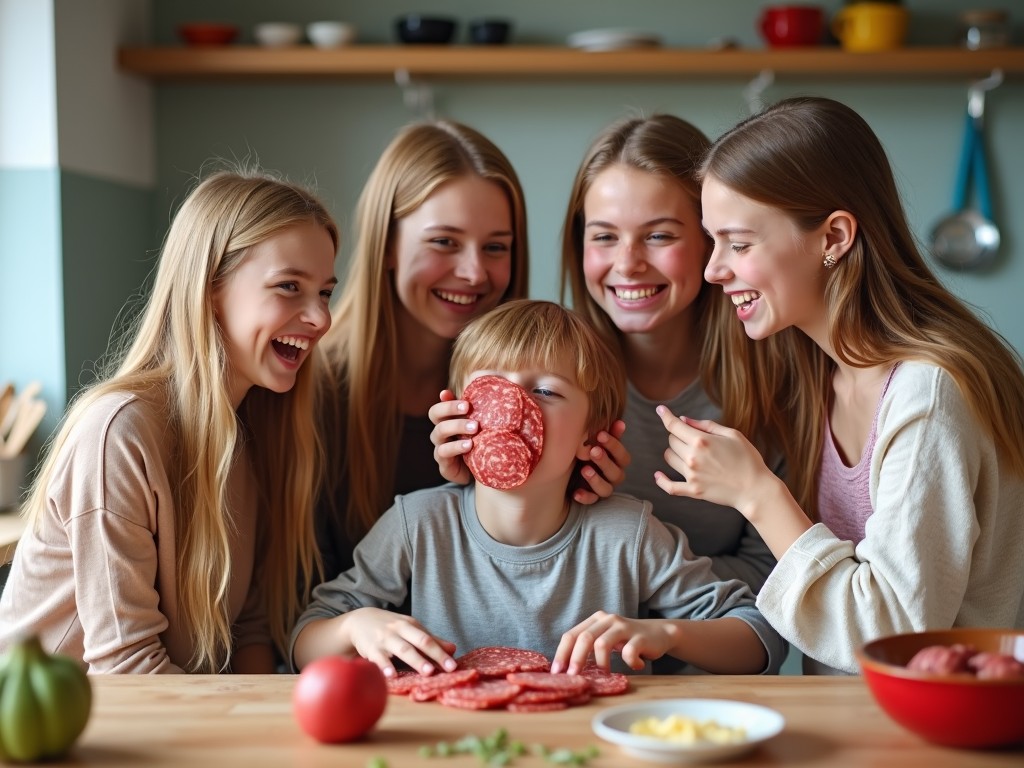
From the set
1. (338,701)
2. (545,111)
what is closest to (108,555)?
(338,701)

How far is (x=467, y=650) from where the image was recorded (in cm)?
209

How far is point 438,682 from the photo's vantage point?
5.30ft

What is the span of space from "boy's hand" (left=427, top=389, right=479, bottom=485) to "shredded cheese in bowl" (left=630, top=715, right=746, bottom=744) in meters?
0.77

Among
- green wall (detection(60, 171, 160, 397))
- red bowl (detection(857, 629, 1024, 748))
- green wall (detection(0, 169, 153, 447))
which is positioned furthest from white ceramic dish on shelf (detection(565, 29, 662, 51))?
red bowl (detection(857, 629, 1024, 748))

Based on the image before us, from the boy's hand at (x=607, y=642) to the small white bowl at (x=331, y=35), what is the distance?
2751 mm

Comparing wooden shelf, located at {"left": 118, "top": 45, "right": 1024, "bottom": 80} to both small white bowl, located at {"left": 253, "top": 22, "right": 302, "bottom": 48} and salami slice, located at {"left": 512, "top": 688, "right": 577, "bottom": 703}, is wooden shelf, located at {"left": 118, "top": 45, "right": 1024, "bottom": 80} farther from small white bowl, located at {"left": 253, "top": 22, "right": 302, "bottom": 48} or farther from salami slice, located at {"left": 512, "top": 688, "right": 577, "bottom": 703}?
salami slice, located at {"left": 512, "top": 688, "right": 577, "bottom": 703}

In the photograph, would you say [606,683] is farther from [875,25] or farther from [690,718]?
[875,25]

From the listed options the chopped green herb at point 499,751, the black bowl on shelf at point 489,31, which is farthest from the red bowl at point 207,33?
the chopped green herb at point 499,751

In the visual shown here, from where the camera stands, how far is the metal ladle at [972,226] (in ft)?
13.7

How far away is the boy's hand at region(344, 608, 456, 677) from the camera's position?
67.4 inches

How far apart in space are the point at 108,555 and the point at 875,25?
316 cm

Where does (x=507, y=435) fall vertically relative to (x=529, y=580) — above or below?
above

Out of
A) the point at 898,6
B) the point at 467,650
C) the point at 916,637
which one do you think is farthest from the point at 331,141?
the point at 916,637

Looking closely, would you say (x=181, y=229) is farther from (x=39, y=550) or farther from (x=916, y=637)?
(x=916, y=637)
